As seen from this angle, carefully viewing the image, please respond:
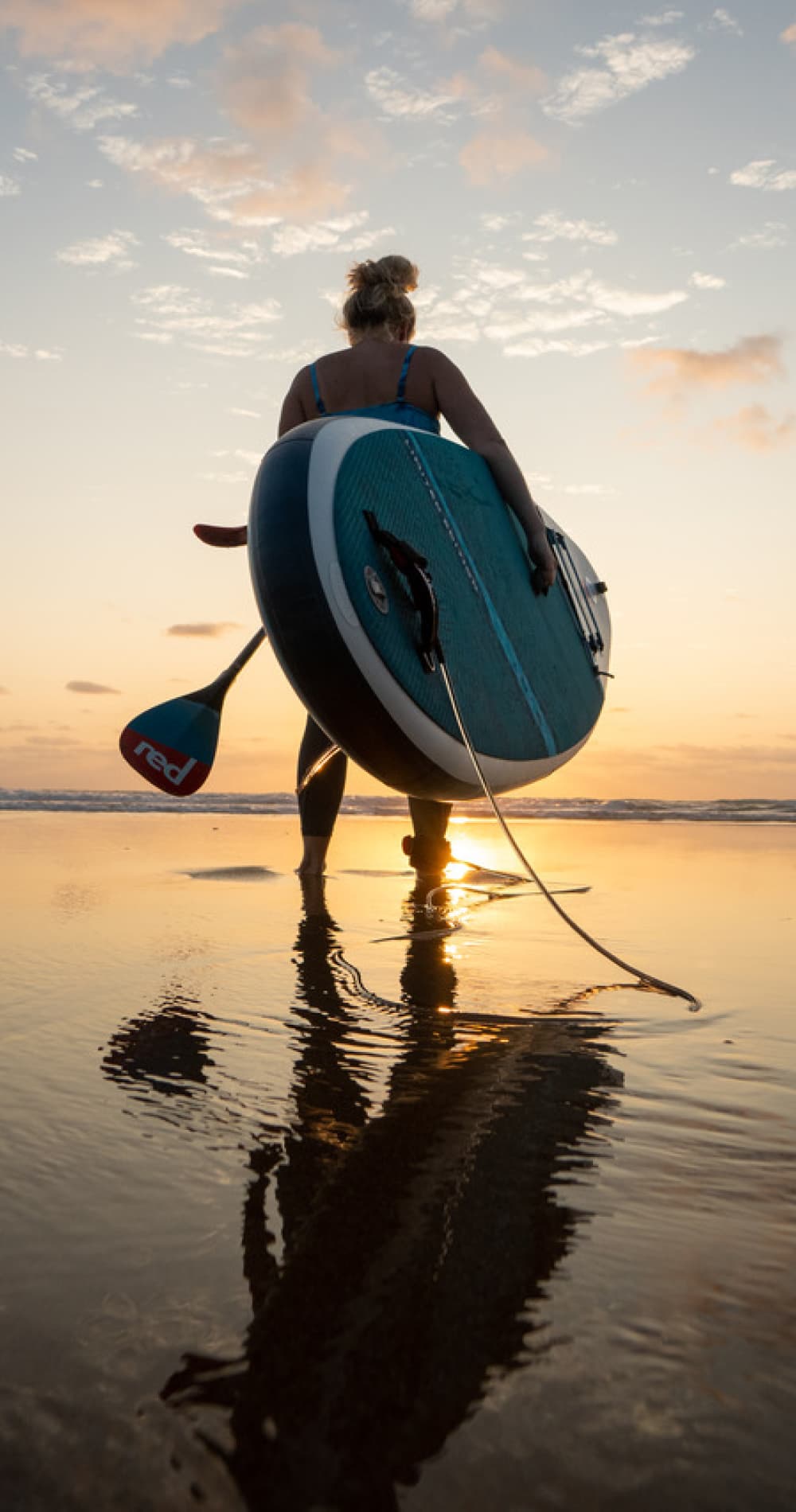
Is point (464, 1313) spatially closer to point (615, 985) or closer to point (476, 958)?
point (615, 985)

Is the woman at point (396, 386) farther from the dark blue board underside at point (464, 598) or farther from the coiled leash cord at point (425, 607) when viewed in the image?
the coiled leash cord at point (425, 607)

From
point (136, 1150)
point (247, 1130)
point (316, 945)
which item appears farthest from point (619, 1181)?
point (316, 945)

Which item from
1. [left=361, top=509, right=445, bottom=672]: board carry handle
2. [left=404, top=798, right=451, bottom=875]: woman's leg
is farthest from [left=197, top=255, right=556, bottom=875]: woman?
[left=404, top=798, right=451, bottom=875]: woman's leg

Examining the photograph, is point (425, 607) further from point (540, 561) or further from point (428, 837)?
point (428, 837)

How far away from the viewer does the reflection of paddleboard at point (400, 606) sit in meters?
2.61

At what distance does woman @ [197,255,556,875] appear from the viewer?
354cm

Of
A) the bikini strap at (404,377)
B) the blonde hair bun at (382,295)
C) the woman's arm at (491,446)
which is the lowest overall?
the woman's arm at (491,446)

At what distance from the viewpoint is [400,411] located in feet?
11.3

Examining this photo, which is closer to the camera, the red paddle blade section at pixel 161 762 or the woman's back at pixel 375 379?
the woman's back at pixel 375 379

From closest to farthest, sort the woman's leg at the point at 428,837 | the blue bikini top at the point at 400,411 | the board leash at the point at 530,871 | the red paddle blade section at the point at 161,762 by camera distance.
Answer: the board leash at the point at 530,871 → the blue bikini top at the point at 400,411 → the red paddle blade section at the point at 161,762 → the woman's leg at the point at 428,837

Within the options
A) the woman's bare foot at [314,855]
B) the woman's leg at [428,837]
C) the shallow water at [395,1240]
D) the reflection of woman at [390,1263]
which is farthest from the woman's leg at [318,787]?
the reflection of woman at [390,1263]

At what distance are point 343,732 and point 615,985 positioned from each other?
2.98ft

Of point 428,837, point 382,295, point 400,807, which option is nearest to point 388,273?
point 382,295

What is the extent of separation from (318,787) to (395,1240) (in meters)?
3.20
